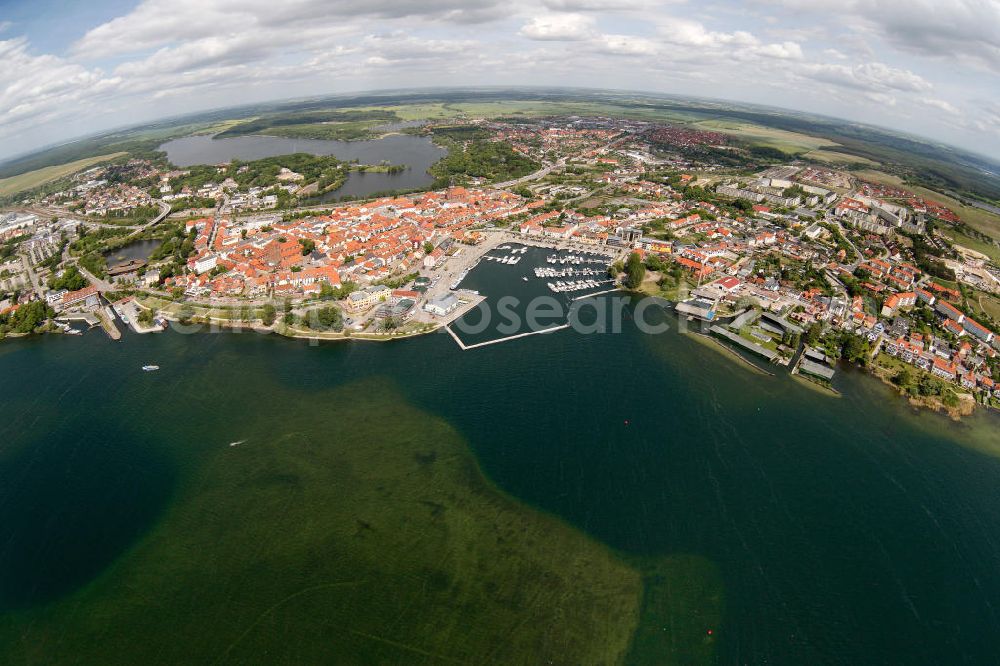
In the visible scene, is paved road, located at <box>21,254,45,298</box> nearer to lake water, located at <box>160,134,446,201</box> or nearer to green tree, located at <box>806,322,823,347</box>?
lake water, located at <box>160,134,446,201</box>

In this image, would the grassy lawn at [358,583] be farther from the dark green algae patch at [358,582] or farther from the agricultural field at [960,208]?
the agricultural field at [960,208]

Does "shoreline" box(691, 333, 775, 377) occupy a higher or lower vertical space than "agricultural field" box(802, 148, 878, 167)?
lower

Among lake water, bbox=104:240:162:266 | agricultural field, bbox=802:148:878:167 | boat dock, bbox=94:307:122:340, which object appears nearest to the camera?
boat dock, bbox=94:307:122:340

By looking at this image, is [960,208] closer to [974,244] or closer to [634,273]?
[974,244]

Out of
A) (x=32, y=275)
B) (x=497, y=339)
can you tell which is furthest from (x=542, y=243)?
(x=32, y=275)

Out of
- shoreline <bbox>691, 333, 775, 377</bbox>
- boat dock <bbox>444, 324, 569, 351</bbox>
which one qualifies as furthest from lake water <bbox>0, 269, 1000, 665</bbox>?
boat dock <bbox>444, 324, 569, 351</bbox>

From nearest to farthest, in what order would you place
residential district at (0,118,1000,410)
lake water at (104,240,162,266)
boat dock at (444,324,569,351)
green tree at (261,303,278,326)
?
boat dock at (444,324,569,351)
residential district at (0,118,1000,410)
green tree at (261,303,278,326)
lake water at (104,240,162,266)

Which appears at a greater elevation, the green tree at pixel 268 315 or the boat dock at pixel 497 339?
the green tree at pixel 268 315

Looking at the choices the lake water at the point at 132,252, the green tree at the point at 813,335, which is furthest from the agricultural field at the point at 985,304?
the lake water at the point at 132,252
